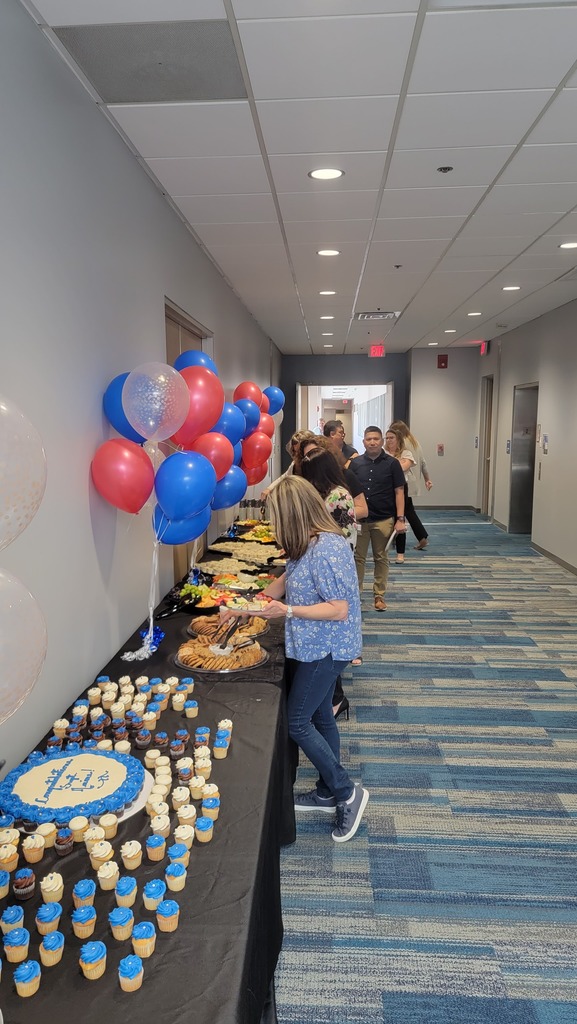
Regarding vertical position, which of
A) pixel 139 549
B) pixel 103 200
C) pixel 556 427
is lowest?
pixel 139 549

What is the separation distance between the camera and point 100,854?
55.5 inches

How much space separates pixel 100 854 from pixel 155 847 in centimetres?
12

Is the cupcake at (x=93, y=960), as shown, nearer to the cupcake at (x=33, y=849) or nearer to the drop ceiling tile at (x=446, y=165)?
the cupcake at (x=33, y=849)

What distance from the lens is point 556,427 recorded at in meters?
7.72

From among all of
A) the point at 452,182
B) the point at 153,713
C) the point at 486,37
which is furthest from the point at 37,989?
the point at 452,182

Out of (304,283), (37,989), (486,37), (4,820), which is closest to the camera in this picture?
(37,989)

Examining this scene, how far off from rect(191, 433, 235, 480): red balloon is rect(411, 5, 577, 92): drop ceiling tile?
1732 millimetres

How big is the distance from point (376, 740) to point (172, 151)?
3131 millimetres

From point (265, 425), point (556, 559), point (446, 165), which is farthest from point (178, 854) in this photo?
point (556, 559)

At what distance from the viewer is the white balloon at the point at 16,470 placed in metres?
1.07

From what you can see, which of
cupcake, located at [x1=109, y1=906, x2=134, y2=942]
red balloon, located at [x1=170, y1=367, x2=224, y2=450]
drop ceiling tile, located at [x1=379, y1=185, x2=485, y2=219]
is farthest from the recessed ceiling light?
cupcake, located at [x1=109, y1=906, x2=134, y2=942]

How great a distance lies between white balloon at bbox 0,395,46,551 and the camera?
1.07 metres

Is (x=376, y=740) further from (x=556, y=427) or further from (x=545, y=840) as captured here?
(x=556, y=427)

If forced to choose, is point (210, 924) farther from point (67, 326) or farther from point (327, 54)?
point (327, 54)
